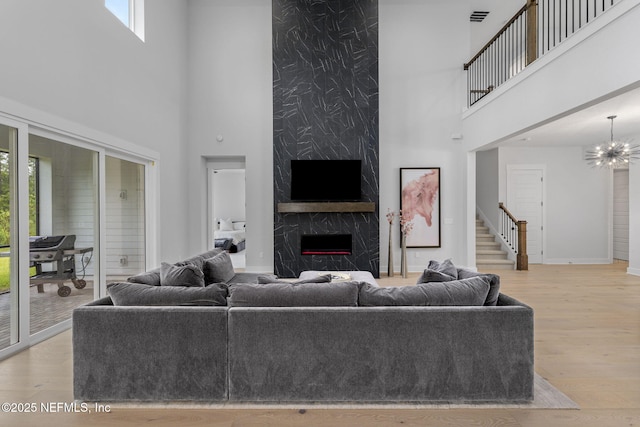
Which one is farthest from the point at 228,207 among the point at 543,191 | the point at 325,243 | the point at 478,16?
the point at 543,191

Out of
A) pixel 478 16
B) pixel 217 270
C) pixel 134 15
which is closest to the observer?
pixel 217 270

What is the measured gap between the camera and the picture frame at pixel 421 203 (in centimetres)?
741

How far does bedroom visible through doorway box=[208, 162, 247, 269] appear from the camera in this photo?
25.3ft

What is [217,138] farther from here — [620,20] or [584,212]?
[584,212]

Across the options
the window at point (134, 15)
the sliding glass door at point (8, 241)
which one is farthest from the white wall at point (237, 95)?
the sliding glass door at point (8, 241)

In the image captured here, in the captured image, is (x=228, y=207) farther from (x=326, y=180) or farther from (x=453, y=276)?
(x=453, y=276)

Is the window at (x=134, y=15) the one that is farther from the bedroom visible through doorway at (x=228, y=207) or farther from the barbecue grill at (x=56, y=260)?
the barbecue grill at (x=56, y=260)

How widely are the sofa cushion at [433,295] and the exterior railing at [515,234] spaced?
609 cm

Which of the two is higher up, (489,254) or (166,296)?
(166,296)

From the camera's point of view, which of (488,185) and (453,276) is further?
(488,185)

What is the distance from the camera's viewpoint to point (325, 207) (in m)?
6.80

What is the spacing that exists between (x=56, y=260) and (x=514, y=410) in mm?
4351

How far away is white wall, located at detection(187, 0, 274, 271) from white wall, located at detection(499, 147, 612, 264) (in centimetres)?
599

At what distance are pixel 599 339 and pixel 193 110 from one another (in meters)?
7.18
